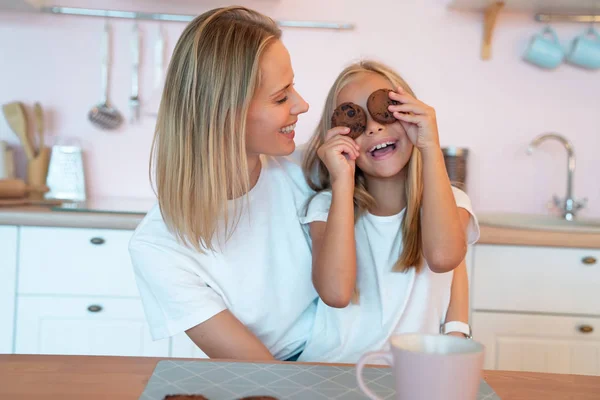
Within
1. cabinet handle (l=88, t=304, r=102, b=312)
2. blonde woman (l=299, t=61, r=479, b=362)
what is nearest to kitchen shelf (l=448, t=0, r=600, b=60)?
blonde woman (l=299, t=61, r=479, b=362)

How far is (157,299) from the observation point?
3.79 feet

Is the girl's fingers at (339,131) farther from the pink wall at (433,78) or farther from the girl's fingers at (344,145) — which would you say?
the pink wall at (433,78)

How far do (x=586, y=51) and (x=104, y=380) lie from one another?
2114mm

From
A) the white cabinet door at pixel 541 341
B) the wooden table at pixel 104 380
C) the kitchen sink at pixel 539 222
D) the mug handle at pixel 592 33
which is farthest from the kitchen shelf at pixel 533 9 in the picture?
the wooden table at pixel 104 380

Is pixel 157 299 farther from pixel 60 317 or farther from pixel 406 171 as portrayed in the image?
pixel 60 317

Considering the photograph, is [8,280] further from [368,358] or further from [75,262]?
[368,358]

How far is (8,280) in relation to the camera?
1.94 metres

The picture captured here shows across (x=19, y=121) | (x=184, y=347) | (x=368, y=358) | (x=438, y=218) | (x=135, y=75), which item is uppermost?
(x=135, y=75)

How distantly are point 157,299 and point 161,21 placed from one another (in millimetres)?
1525

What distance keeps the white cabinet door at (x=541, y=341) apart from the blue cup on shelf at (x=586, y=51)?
95cm

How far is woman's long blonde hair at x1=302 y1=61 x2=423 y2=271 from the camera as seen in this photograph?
126 centimetres

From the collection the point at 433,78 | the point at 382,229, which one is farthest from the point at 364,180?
the point at 433,78

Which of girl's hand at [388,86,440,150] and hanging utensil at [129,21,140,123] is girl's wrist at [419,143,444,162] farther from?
hanging utensil at [129,21,140,123]

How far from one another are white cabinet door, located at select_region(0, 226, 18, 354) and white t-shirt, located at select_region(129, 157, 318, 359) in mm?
915
